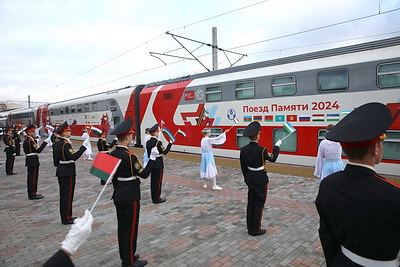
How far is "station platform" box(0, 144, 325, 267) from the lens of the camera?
3.94m

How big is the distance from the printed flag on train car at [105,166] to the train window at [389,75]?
7052 mm

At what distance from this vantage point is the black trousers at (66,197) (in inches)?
211

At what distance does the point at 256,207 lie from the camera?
4637 mm

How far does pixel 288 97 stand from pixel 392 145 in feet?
10.4

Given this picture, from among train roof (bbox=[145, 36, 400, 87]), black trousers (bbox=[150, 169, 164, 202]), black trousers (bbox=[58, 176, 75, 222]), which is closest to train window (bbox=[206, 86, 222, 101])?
train roof (bbox=[145, 36, 400, 87])

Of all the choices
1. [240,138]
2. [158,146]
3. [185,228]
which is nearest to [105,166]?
[185,228]

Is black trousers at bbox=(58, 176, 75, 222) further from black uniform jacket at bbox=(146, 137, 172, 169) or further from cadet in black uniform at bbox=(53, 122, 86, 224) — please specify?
black uniform jacket at bbox=(146, 137, 172, 169)

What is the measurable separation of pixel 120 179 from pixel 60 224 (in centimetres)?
262

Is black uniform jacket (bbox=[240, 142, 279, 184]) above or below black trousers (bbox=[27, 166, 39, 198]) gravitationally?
above

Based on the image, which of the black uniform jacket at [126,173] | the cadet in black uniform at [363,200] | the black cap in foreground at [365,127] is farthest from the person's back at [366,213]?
the black uniform jacket at [126,173]

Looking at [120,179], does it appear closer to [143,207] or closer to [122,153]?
[122,153]

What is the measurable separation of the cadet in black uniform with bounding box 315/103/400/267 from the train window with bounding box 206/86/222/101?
350 inches

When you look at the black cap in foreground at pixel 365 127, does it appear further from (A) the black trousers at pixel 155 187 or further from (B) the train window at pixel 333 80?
(B) the train window at pixel 333 80

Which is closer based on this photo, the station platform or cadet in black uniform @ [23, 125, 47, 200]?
the station platform
